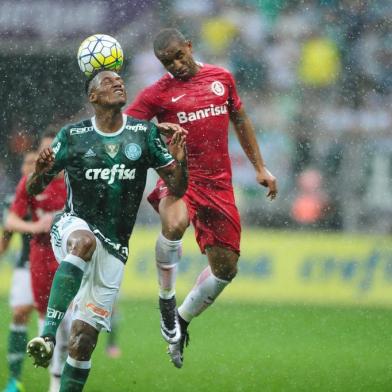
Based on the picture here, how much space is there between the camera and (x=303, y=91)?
1586 centimetres

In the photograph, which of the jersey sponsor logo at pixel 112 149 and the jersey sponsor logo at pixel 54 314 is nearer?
the jersey sponsor logo at pixel 54 314

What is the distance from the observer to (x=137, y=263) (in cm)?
1438

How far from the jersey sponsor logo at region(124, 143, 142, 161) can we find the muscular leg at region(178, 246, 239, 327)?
150cm

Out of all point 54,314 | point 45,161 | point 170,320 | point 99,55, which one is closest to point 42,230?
point 170,320

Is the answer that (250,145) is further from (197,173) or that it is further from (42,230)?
(42,230)

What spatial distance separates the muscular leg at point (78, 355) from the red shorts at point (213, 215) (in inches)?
67.3

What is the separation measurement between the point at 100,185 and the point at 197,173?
139 centimetres

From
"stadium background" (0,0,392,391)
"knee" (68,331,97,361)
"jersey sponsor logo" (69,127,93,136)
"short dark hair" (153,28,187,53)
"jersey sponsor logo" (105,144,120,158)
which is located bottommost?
"stadium background" (0,0,392,391)

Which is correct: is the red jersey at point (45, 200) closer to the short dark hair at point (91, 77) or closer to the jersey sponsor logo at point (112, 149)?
the short dark hair at point (91, 77)

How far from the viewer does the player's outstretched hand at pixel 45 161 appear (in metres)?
7.25

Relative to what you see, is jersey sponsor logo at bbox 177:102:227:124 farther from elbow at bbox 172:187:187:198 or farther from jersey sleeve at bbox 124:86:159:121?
elbow at bbox 172:187:187:198

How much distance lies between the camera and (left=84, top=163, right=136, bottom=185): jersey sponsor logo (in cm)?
747

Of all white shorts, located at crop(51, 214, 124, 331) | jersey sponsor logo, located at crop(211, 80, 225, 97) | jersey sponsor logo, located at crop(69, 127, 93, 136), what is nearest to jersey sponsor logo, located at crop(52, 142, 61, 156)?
jersey sponsor logo, located at crop(69, 127, 93, 136)

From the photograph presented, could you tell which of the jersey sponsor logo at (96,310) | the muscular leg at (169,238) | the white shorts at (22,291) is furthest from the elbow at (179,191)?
the white shorts at (22,291)
